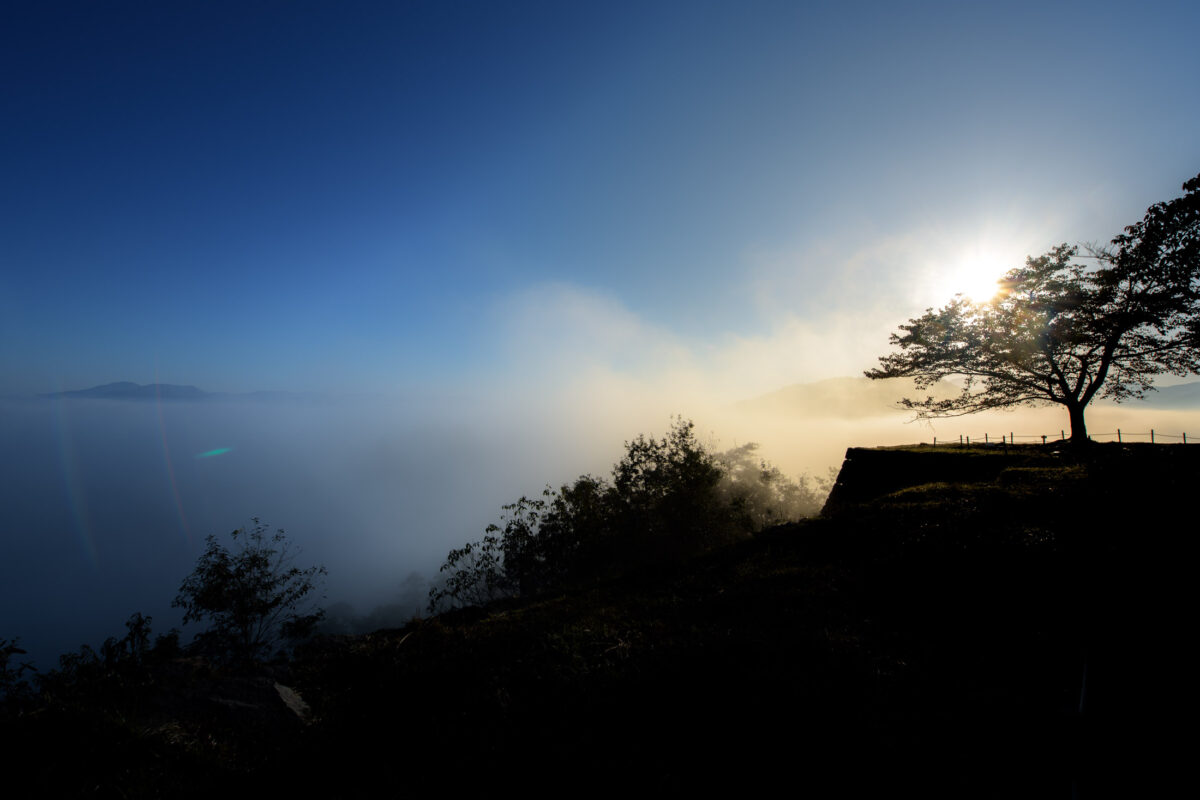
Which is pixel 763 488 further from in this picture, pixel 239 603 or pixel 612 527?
pixel 239 603

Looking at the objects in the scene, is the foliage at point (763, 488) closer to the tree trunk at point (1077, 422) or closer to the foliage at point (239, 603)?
the tree trunk at point (1077, 422)

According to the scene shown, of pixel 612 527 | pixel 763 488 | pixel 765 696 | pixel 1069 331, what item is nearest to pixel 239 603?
pixel 612 527

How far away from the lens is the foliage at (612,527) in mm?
32719

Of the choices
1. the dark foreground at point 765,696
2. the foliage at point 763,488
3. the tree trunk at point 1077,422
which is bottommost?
the foliage at point 763,488

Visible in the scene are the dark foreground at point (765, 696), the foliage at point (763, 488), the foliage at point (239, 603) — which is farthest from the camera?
the foliage at point (763, 488)

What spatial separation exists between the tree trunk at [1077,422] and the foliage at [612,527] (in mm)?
16554

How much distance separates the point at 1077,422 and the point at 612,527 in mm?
27584

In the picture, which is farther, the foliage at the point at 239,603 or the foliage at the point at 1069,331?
the foliage at the point at 239,603

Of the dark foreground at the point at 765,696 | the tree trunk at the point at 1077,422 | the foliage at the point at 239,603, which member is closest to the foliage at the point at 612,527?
the foliage at the point at 239,603

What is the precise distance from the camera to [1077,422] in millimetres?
20891

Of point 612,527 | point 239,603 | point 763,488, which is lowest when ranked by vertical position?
point 763,488

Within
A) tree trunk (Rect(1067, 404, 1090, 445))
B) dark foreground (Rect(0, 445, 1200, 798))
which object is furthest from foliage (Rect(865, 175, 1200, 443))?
dark foreground (Rect(0, 445, 1200, 798))

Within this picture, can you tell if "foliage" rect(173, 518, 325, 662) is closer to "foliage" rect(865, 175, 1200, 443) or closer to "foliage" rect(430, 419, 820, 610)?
"foliage" rect(430, 419, 820, 610)

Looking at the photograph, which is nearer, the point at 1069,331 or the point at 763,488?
the point at 1069,331
